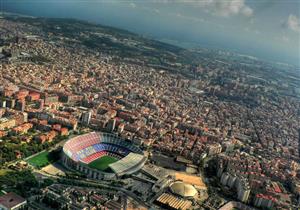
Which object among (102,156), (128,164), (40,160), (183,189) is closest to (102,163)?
(102,156)

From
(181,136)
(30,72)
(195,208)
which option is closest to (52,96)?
(30,72)

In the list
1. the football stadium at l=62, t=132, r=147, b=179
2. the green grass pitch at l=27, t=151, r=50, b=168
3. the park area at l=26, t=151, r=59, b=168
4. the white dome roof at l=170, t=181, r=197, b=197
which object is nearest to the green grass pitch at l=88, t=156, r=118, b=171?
the football stadium at l=62, t=132, r=147, b=179

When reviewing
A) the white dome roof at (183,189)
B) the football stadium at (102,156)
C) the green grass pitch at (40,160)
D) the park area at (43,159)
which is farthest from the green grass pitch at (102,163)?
the white dome roof at (183,189)

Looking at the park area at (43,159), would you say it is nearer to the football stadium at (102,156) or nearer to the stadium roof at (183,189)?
the football stadium at (102,156)

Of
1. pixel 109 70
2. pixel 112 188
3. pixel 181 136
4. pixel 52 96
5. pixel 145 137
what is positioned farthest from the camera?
pixel 109 70

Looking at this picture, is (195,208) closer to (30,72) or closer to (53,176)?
(53,176)

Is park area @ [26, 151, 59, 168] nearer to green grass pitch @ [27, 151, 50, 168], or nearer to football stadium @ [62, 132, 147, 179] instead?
green grass pitch @ [27, 151, 50, 168]

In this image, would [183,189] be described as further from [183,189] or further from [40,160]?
[40,160]
